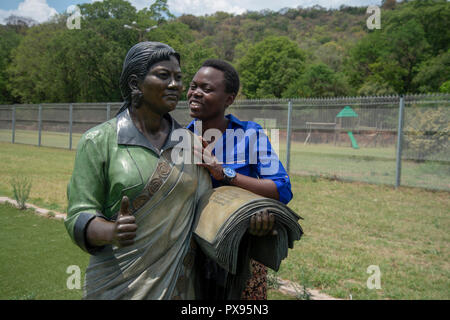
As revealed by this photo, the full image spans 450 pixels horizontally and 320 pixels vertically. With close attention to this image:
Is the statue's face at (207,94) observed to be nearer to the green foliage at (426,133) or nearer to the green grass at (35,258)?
the green grass at (35,258)

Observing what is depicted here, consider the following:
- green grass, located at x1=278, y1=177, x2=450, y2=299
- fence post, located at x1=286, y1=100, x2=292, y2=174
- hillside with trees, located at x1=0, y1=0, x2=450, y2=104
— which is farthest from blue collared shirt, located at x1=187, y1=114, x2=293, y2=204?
hillside with trees, located at x1=0, y1=0, x2=450, y2=104

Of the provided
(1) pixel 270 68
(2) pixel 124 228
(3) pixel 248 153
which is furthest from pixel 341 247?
(1) pixel 270 68

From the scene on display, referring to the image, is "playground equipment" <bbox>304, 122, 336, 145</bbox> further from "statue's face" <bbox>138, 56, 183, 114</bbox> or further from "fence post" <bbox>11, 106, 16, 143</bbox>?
"fence post" <bbox>11, 106, 16, 143</bbox>

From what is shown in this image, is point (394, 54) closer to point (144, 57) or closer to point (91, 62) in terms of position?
point (91, 62)

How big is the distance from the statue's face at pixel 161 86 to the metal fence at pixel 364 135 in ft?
29.3

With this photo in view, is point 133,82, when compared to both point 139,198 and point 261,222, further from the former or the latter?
point 261,222

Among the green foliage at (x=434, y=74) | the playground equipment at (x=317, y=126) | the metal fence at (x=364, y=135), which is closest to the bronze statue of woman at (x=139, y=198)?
the metal fence at (x=364, y=135)

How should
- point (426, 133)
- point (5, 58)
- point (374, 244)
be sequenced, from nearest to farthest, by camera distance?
point (374, 244)
point (426, 133)
point (5, 58)

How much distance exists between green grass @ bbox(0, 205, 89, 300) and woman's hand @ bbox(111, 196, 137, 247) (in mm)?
2911

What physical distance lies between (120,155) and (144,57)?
413 millimetres

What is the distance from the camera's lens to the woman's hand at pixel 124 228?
133cm

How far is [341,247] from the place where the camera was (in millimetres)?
5445

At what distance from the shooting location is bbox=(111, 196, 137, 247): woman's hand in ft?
4.36

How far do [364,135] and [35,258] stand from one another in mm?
9068
